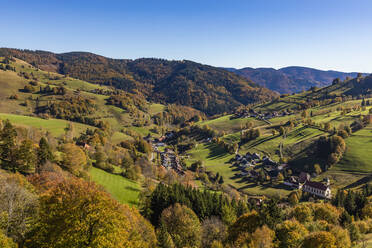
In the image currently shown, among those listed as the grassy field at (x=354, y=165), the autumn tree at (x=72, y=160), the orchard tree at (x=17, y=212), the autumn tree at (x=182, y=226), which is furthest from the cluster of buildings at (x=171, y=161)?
the orchard tree at (x=17, y=212)

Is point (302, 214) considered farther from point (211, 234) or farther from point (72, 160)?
point (72, 160)

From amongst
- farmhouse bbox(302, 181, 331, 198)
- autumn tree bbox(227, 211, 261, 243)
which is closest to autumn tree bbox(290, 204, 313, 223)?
autumn tree bbox(227, 211, 261, 243)

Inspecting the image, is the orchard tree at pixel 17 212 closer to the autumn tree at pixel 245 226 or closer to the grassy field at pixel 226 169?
the autumn tree at pixel 245 226

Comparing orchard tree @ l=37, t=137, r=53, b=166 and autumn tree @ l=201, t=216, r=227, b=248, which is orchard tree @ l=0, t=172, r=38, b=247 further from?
autumn tree @ l=201, t=216, r=227, b=248

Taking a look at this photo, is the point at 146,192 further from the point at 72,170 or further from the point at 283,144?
the point at 283,144

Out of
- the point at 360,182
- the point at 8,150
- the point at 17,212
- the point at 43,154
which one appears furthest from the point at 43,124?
the point at 360,182

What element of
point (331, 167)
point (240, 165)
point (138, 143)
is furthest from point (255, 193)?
point (138, 143)
